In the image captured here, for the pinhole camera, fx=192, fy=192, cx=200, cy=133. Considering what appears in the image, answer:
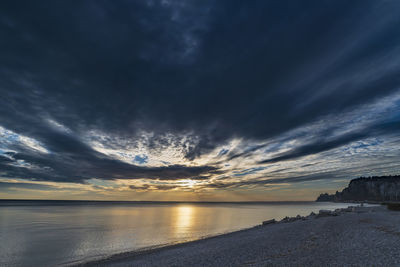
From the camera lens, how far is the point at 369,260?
1093cm

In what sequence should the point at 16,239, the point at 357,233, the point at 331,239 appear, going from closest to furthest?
the point at 331,239
the point at 357,233
the point at 16,239

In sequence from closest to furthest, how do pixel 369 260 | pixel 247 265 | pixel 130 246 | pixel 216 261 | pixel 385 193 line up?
pixel 369 260, pixel 247 265, pixel 216 261, pixel 130 246, pixel 385 193

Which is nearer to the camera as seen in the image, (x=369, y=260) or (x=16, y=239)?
(x=369, y=260)

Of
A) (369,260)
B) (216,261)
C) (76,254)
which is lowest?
(76,254)

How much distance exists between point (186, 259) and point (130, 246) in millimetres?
13634

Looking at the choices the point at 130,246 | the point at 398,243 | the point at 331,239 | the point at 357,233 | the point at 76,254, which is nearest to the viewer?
the point at 398,243

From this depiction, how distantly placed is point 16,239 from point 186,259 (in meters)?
31.1

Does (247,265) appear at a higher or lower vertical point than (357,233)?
lower

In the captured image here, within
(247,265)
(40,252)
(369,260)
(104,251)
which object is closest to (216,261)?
(247,265)

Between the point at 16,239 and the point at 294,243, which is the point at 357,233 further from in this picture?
the point at 16,239

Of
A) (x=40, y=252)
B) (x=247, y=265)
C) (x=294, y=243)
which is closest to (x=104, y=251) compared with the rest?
(x=40, y=252)

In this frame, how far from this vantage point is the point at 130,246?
26250 mm

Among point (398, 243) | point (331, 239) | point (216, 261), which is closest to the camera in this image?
point (398, 243)

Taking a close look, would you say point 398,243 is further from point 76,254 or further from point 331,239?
point 76,254
